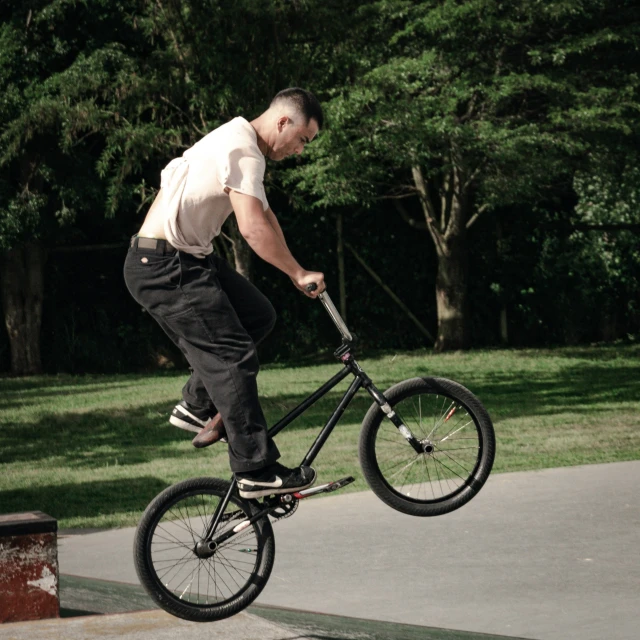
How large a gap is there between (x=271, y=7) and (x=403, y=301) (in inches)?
339

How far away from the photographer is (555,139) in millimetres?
16297

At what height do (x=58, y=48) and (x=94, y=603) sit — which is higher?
(x=58, y=48)

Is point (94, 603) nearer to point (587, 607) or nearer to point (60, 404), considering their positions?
point (587, 607)

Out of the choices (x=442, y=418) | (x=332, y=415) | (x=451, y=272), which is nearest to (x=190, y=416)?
(x=332, y=415)

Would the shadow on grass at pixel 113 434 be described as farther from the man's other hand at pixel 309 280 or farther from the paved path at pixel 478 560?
the man's other hand at pixel 309 280

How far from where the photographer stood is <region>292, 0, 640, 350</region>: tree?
50.0 feet

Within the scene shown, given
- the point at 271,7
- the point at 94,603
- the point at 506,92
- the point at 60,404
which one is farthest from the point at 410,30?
the point at 94,603

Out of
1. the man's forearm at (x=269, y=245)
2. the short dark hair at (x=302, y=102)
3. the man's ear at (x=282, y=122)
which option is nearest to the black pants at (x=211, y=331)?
the man's forearm at (x=269, y=245)

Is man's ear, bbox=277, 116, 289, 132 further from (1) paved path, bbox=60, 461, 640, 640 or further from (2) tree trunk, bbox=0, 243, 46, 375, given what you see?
(2) tree trunk, bbox=0, 243, 46, 375

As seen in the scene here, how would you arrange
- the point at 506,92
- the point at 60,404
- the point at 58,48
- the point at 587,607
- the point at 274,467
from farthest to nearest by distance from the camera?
the point at 58,48 → the point at 506,92 → the point at 60,404 → the point at 587,607 → the point at 274,467

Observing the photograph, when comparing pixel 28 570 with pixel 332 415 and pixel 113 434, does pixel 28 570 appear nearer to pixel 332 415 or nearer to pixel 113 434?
pixel 332 415

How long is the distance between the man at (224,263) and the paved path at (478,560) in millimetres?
1170

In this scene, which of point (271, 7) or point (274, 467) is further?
point (271, 7)

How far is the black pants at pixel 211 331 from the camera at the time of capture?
4934 millimetres
